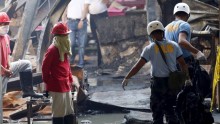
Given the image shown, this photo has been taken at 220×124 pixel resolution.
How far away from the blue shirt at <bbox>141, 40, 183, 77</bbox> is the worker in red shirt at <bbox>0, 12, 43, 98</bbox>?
3193 mm

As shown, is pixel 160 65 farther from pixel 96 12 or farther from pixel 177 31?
pixel 96 12

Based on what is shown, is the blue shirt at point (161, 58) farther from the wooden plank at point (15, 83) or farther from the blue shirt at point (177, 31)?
the wooden plank at point (15, 83)

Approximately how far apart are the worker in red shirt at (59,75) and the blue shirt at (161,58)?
1444mm

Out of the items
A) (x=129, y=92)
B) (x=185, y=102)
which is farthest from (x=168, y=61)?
(x=129, y=92)

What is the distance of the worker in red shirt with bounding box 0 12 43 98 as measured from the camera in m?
10.6

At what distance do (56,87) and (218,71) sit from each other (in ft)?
9.21

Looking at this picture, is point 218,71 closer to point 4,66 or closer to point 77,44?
point 4,66

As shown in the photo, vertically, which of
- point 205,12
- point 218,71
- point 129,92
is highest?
point 205,12

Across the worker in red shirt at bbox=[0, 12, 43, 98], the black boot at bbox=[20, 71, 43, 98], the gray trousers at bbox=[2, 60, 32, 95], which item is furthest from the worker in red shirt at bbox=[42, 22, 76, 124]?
the gray trousers at bbox=[2, 60, 32, 95]

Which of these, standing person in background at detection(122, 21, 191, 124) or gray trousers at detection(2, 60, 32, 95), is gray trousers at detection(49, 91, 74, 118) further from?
gray trousers at detection(2, 60, 32, 95)

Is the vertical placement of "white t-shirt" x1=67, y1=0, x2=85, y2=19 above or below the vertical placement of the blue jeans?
above

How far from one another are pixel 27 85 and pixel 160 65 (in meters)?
3.62

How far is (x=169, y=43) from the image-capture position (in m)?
8.59

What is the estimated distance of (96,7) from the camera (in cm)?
1758
